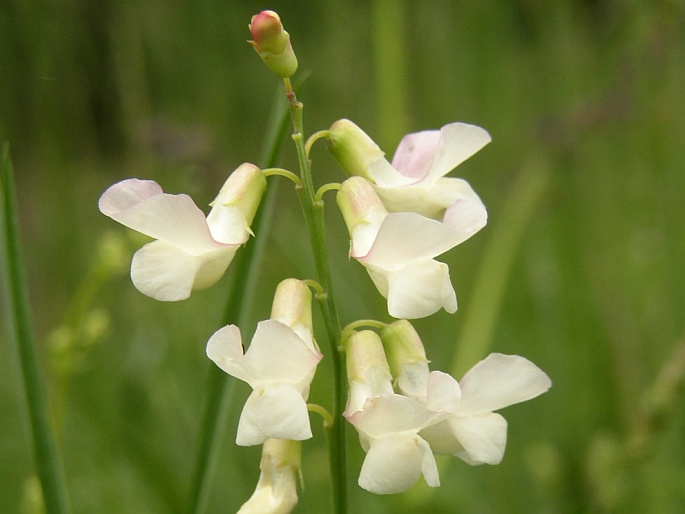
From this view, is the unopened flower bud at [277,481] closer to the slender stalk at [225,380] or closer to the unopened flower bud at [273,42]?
the slender stalk at [225,380]

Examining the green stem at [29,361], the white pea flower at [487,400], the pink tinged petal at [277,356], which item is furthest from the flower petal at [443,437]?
the green stem at [29,361]

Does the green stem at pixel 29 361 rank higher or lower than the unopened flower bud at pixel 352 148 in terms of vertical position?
lower

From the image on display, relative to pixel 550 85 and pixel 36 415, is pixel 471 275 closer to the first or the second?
pixel 550 85

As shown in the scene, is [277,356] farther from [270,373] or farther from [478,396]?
[478,396]

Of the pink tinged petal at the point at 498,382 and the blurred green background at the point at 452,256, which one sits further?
the blurred green background at the point at 452,256

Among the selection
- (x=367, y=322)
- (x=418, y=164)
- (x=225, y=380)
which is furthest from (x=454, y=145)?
(x=225, y=380)

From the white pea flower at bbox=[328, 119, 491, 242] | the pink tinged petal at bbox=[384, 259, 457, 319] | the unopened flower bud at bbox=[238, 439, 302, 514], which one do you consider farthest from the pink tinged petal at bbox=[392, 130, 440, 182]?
the unopened flower bud at bbox=[238, 439, 302, 514]
